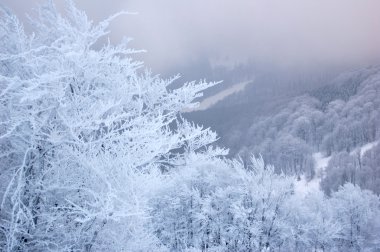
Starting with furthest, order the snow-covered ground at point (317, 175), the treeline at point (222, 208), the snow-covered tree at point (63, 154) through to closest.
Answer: the snow-covered ground at point (317, 175) → the treeline at point (222, 208) → the snow-covered tree at point (63, 154)

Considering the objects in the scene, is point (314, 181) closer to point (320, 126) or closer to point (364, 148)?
point (364, 148)

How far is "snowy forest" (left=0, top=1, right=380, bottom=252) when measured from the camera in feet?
18.1

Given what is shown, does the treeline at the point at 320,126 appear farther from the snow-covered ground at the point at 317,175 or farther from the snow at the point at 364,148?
the snow-covered ground at the point at 317,175

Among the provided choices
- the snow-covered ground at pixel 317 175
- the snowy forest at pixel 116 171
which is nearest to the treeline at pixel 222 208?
the snowy forest at pixel 116 171

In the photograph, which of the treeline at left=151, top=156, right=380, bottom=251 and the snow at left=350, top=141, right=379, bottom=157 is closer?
the treeline at left=151, top=156, right=380, bottom=251

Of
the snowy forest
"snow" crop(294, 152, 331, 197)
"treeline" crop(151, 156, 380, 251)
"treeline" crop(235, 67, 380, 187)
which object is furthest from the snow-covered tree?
"treeline" crop(235, 67, 380, 187)

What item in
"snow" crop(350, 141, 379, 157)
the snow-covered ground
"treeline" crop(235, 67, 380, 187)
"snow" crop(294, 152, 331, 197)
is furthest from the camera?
"treeline" crop(235, 67, 380, 187)

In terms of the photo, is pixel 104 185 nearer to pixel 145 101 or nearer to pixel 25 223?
pixel 25 223

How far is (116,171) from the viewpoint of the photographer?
5.91 meters

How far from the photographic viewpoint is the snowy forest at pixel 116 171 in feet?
18.1

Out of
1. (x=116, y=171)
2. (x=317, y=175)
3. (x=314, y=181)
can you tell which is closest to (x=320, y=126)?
(x=317, y=175)

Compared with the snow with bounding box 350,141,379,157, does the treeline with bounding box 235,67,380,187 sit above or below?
above

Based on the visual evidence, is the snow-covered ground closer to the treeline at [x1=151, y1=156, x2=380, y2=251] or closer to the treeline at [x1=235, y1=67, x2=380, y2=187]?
the treeline at [x1=235, y1=67, x2=380, y2=187]

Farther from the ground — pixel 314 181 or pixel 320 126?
pixel 320 126
